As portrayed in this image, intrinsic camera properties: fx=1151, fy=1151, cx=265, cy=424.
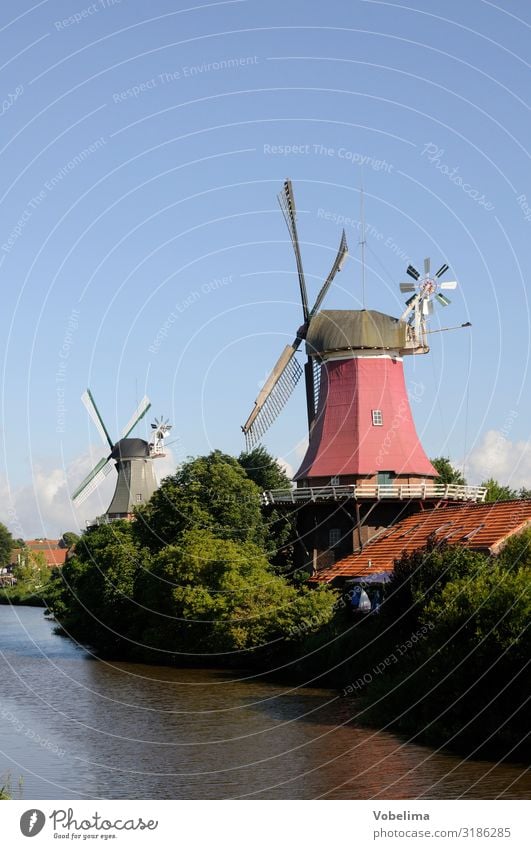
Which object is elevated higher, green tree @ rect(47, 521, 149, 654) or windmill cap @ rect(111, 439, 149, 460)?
windmill cap @ rect(111, 439, 149, 460)

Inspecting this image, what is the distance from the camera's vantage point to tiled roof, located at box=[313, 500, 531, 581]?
104 feet

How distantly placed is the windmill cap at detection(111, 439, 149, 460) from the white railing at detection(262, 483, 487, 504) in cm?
3428

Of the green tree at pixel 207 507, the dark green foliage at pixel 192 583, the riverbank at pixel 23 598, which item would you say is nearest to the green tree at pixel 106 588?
the dark green foliage at pixel 192 583

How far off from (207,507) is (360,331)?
9.03m

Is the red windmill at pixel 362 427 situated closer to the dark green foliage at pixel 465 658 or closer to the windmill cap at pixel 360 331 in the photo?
the windmill cap at pixel 360 331

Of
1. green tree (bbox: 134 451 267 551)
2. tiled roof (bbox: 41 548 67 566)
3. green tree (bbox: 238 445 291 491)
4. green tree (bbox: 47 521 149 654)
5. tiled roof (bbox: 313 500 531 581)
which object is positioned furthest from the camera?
tiled roof (bbox: 41 548 67 566)

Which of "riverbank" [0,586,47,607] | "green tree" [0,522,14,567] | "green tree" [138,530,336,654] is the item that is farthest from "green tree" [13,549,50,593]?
"green tree" [138,530,336,654]

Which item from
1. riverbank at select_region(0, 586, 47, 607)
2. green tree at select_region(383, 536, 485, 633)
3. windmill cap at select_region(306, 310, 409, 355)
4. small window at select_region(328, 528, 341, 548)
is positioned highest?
windmill cap at select_region(306, 310, 409, 355)

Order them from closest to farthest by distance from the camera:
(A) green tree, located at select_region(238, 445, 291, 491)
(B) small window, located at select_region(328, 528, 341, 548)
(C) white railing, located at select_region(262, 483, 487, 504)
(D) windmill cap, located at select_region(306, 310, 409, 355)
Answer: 1. (C) white railing, located at select_region(262, 483, 487, 504)
2. (B) small window, located at select_region(328, 528, 341, 548)
3. (D) windmill cap, located at select_region(306, 310, 409, 355)
4. (A) green tree, located at select_region(238, 445, 291, 491)

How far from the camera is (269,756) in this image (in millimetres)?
22094

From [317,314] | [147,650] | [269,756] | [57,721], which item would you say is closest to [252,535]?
[147,650]

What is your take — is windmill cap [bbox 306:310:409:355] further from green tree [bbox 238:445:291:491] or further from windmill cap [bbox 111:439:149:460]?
windmill cap [bbox 111:439:149:460]

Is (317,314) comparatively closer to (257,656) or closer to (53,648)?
(257,656)

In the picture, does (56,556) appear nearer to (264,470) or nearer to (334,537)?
(264,470)
